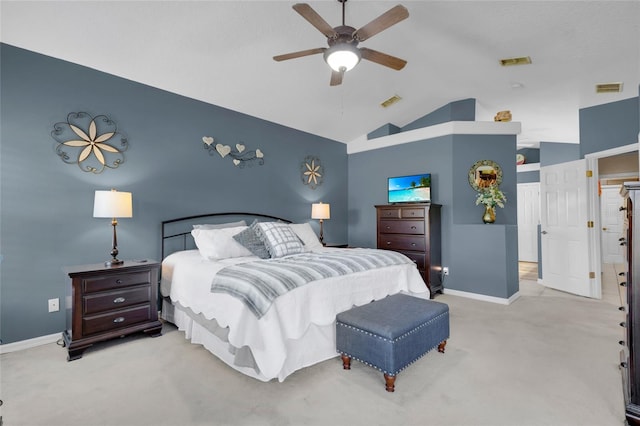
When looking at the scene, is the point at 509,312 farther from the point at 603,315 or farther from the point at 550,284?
the point at 550,284

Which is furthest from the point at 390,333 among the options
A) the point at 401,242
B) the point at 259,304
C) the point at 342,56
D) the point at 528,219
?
the point at 528,219

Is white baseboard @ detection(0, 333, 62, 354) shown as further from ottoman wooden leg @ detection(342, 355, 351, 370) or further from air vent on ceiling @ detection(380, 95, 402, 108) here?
air vent on ceiling @ detection(380, 95, 402, 108)

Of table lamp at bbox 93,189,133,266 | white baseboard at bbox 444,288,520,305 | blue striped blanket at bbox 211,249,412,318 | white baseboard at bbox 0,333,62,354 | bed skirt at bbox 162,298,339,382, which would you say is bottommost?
white baseboard at bbox 444,288,520,305

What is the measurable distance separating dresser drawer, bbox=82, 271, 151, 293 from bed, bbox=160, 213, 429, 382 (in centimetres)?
29

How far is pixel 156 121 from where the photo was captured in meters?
3.63

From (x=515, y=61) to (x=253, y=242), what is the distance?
12.6 feet

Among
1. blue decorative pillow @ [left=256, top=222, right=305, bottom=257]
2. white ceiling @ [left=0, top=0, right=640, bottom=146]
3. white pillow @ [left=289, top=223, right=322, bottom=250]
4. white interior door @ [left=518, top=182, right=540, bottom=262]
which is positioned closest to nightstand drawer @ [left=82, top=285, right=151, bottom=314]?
blue decorative pillow @ [left=256, top=222, right=305, bottom=257]

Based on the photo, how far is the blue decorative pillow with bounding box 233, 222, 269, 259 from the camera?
10.9 ft

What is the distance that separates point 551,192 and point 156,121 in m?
6.08

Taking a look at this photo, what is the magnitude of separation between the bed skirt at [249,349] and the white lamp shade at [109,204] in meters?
1.12

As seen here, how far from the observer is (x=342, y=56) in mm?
2422

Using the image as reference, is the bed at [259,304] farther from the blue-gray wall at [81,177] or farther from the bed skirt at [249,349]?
the blue-gray wall at [81,177]

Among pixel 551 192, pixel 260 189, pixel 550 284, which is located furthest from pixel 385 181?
pixel 550 284

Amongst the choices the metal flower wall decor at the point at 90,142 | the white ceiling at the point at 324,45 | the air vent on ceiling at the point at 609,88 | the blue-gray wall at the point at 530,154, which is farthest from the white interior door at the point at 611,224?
the metal flower wall decor at the point at 90,142
